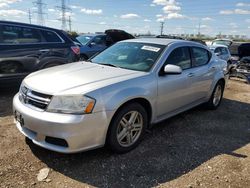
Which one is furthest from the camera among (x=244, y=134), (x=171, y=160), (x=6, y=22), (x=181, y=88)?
(x=6, y=22)

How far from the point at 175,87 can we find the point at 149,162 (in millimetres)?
1441

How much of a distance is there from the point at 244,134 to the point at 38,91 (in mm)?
3740

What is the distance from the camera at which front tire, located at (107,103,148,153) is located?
11.8ft

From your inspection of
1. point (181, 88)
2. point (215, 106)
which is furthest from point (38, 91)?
point (215, 106)

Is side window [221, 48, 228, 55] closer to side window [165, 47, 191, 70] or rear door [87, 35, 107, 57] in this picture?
rear door [87, 35, 107, 57]

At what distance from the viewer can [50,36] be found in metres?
6.88

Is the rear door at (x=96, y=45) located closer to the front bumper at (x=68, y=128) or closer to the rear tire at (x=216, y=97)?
the rear tire at (x=216, y=97)

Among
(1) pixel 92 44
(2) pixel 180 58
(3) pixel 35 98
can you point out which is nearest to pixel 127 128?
(3) pixel 35 98

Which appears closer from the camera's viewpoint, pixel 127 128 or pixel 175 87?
pixel 127 128

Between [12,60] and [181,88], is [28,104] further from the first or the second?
[12,60]

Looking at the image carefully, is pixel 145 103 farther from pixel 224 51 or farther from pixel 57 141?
pixel 224 51

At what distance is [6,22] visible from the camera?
6.21m

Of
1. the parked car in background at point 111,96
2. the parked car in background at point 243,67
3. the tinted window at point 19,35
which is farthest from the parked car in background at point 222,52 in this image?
the tinted window at point 19,35

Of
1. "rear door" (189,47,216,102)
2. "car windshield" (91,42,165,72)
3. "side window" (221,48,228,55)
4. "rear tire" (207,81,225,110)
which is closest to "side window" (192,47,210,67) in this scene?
"rear door" (189,47,216,102)
